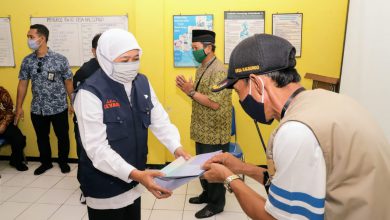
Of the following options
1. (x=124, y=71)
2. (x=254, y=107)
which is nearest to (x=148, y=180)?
(x=124, y=71)

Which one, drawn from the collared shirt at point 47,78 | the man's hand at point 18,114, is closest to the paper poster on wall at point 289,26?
the collared shirt at point 47,78

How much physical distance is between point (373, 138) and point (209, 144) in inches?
81.2

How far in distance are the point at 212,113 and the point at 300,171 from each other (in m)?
1.99

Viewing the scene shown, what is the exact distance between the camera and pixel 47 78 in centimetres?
368

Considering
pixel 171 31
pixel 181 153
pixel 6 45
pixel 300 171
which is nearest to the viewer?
pixel 300 171

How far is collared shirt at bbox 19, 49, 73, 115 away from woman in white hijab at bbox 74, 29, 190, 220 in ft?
7.53

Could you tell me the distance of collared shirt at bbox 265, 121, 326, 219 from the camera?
0.87 meters

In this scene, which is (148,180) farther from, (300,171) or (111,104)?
(300,171)

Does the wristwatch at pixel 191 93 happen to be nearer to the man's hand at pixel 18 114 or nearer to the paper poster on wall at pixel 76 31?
the paper poster on wall at pixel 76 31

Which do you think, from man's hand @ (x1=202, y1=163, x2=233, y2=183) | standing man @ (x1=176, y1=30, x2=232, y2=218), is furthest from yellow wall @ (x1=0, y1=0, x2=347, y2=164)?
man's hand @ (x1=202, y1=163, x2=233, y2=183)

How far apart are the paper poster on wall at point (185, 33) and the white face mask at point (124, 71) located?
208 cm

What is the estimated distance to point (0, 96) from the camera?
3.89 meters

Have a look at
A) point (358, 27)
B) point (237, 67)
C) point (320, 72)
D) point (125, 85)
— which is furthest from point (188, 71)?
point (237, 67)

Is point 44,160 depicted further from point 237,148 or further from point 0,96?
point 237,148
